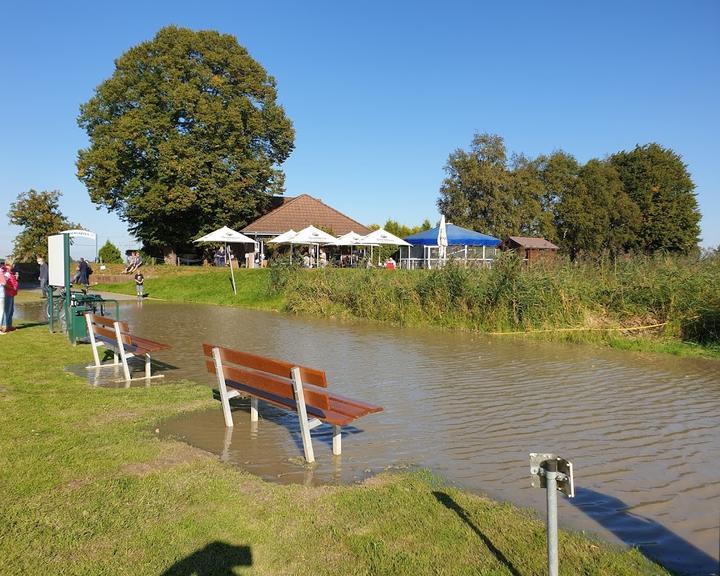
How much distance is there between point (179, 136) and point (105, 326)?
1253 inches

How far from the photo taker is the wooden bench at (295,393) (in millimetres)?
5496

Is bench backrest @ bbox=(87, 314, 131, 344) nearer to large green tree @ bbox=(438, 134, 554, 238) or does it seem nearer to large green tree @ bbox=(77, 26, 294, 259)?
large green tree @ bbox=(77, 26, 294, 259)

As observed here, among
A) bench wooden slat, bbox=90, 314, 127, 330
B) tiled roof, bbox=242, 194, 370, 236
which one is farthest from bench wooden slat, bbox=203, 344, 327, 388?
tiled roof, bbox=242, 194, 370, 236

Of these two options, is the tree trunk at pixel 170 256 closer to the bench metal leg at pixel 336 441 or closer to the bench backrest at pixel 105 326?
the bench backrest at pixel 105 326

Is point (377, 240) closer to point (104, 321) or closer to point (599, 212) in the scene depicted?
point (104, 321)

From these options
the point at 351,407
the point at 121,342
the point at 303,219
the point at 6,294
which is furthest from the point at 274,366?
the point at 303,219


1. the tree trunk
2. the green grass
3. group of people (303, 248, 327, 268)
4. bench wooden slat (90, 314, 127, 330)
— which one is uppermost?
the tree trunk

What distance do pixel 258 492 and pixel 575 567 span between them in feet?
8.07

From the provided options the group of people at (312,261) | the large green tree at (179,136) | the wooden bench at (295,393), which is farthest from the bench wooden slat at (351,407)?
the large green tree at (179,136)

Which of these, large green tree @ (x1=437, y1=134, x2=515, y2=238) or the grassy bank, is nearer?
the grassy bank

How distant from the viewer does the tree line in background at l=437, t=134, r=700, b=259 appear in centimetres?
5706

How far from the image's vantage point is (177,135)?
3909cm

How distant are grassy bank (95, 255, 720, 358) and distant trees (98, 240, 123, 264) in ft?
107

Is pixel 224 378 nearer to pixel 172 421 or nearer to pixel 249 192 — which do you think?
pixel 172 421
